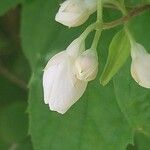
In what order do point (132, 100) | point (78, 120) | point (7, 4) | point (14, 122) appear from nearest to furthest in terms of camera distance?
point (132, 100) → point (78, 120) → point (7, 4) → point (14, 122)

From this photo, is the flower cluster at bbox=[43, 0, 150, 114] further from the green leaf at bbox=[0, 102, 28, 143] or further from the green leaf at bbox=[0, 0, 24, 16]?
the green leaf at bbox=[0, 102, 28, 143]

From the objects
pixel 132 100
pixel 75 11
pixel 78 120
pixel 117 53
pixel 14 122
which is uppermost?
pixel 75 11

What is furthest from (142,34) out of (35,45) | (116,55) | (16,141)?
(16,141)

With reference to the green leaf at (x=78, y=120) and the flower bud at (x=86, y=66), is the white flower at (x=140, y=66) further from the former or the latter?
Result: the green leaf at (x=78, y=120)

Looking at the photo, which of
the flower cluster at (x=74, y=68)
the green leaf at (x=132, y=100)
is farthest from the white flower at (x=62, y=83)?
the green leaf at (x=132, y=100)

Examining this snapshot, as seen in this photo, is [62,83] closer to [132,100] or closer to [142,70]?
[142,70]

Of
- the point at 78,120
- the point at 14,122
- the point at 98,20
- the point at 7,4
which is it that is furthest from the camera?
the point at 14,122

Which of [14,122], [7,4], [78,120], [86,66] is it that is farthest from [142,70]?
[14,122]
